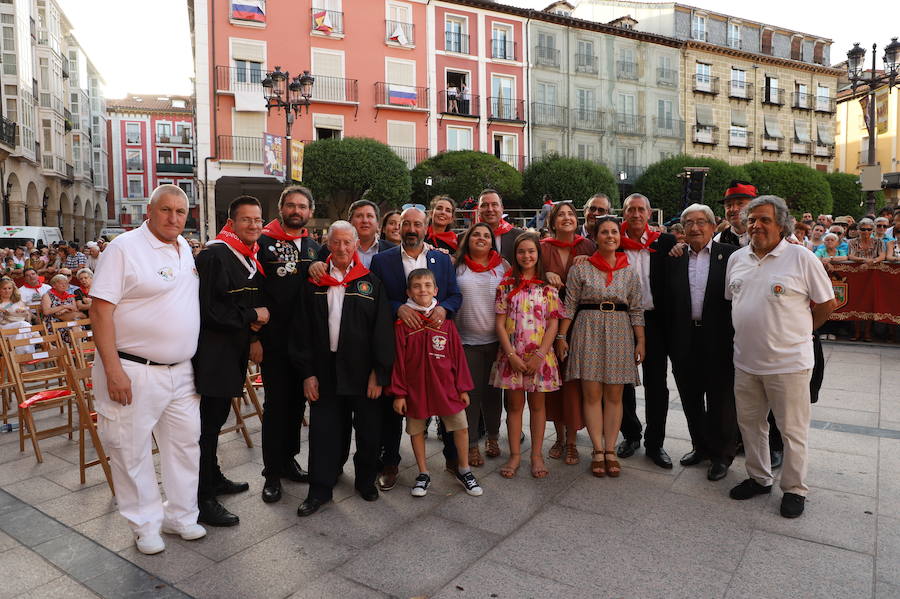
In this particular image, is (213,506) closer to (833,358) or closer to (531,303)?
(531,303)

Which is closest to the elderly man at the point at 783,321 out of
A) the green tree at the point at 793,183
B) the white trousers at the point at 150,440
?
the white trousers at the point at 150,440

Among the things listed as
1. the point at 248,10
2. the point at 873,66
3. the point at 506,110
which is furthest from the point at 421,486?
the point at 506,110

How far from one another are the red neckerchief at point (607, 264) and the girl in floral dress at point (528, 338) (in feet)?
1.12

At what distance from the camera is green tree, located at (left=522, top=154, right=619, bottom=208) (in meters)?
26.1

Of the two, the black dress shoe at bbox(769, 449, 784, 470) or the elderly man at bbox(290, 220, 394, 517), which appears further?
the black dress shoe at bbox(769, 449, 784, 470)

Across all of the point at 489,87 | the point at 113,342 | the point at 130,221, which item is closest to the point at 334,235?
the point at 113,342

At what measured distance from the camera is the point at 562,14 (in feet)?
100

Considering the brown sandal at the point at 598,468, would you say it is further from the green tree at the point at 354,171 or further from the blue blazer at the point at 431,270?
the green tree at the point at 354,171

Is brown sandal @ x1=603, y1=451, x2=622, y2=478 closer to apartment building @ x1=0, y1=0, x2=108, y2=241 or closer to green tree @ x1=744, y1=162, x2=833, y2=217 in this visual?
apartment building @ x1=0, y1=0, x2=108, y2=241

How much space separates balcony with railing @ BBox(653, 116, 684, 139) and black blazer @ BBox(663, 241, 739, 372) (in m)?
30.4

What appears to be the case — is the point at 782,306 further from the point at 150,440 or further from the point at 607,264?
the point at 150,440

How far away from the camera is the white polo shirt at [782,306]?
11.8 ft

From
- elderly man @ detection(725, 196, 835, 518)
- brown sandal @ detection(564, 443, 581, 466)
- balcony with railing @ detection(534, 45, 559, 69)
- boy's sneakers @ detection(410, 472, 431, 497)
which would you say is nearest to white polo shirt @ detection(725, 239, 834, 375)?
elderly man @ detection(725, 196, 835, 518)

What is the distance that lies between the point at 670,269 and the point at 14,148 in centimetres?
3011
